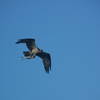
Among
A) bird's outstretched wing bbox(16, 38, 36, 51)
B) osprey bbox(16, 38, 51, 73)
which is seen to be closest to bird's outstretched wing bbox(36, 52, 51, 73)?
osprey bbox(16, 38, 51, 73)

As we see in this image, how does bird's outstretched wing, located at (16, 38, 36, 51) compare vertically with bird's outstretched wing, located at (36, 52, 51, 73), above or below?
above

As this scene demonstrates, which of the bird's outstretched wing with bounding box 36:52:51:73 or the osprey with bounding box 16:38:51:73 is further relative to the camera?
the bird's outstretched wing with bounding box 36:52:51:73

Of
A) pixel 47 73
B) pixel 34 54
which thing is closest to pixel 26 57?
pixel 34 54

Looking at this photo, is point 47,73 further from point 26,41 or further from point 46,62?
point 26,41

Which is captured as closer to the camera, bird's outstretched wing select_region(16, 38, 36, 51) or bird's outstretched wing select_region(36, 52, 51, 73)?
bird's outstretched wing select_region(16, 38, 36, 51)

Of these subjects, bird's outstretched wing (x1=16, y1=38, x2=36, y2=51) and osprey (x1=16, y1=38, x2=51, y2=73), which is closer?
osprey (x1=16, y1=38, x2=51, y2=73)

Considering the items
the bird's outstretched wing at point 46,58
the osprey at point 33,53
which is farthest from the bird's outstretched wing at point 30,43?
the bird's outstretched wing at point 46,58

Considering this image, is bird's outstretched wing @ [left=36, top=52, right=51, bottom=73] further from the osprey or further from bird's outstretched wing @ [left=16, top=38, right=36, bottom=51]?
bird's outstretched wing @ [left=16, top=38, right=36, bottom=51]

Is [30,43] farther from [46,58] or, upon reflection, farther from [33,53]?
[46,58]

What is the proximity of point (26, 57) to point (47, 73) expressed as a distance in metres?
0.82

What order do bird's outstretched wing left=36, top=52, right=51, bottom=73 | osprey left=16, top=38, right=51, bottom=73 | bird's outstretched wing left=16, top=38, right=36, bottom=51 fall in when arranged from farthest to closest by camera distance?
bird's outstretched wing left=36, top=52, right=51, bottom=73 → bird's outstretched wing left=16, top=38, right=36, bottom=51 → osprey left=16, top=38, right=51, bottom=73

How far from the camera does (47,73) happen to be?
5.79m

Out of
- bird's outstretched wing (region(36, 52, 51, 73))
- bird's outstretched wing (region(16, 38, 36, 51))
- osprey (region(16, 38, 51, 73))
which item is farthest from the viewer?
bird's outstretched wing (region(36, 52, 51, 73))

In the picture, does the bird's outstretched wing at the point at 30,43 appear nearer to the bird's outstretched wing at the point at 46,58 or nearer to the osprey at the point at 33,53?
the osprey at the point at 33,53
